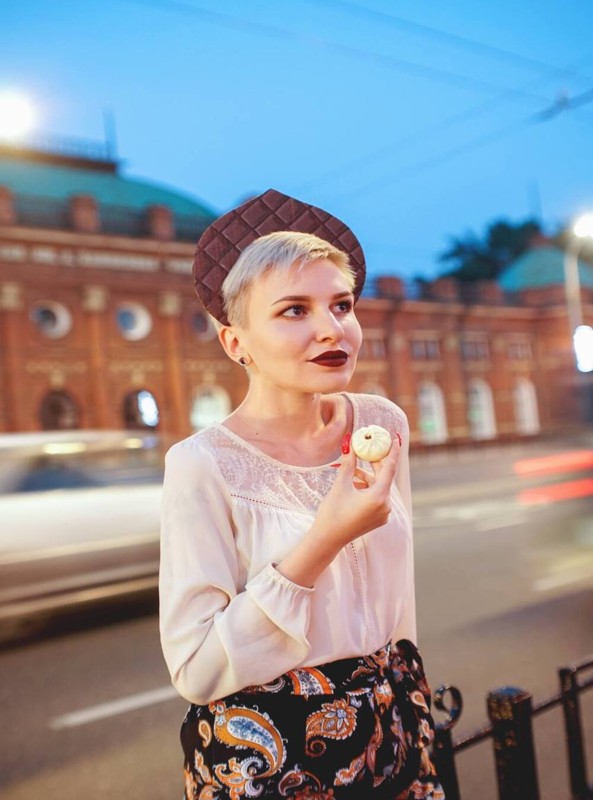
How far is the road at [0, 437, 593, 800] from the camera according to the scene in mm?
3408

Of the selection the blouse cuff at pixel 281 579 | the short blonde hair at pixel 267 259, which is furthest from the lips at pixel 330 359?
the blouse cuff at pixel 281 579

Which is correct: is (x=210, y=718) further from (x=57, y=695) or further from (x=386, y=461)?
(x=57, y=695)

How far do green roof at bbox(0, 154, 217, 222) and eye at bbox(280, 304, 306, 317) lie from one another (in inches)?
900

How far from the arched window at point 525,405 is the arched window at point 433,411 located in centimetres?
414

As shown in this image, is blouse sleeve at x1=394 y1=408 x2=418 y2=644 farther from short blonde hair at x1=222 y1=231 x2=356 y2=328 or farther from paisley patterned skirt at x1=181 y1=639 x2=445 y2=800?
short blonde hair at x1=222 y1=231 x2=356 y2=328

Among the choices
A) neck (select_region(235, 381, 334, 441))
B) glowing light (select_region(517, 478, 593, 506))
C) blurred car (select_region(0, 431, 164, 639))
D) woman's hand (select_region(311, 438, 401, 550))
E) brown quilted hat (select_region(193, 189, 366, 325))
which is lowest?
glowing light (select_region(517, 478, 593, 506))

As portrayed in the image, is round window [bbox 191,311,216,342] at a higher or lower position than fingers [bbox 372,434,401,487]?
higher

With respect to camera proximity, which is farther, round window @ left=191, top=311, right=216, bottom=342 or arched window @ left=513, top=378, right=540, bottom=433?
arched window @ left=513, top=378, right=540, bottom=433

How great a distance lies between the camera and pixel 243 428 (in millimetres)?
1153

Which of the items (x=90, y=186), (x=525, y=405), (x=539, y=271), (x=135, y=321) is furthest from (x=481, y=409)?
(x=90, y=186)

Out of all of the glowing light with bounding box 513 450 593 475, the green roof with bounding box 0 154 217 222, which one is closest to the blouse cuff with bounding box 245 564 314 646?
the glowing light with bounding box 513 450 593 475

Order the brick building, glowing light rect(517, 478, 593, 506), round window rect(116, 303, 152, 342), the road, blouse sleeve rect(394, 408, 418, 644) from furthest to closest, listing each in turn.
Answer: round window rect(116, 303, 152, 342) → the brick building → glowing light rect(517, 478, 593, 506) → the road → blouse sleeve rect(394, 408, 418, 644)

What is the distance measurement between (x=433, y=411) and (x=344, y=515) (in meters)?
30.4

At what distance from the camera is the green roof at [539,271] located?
37938mm
